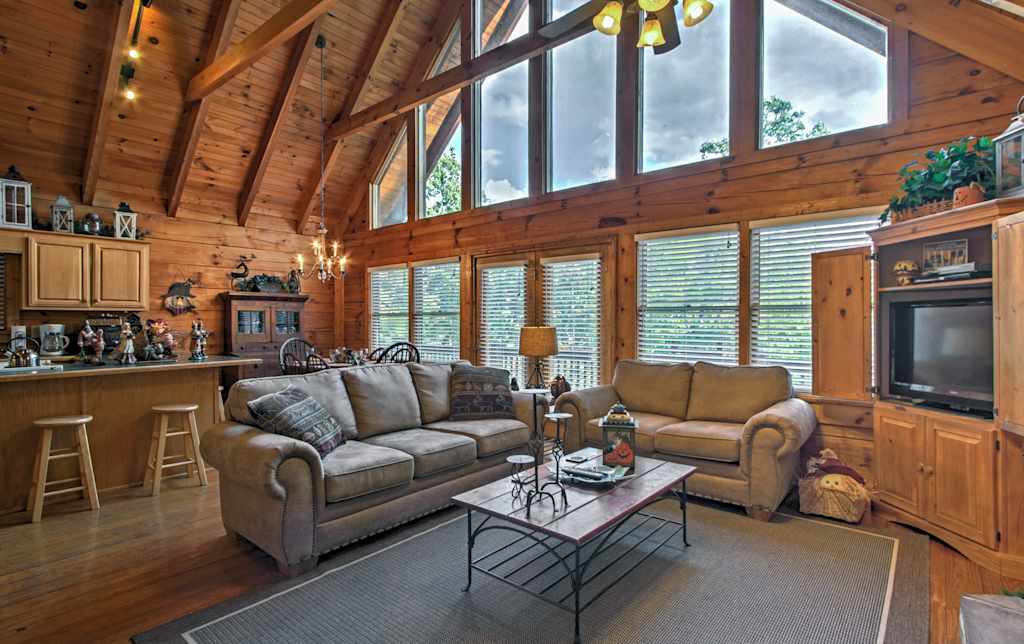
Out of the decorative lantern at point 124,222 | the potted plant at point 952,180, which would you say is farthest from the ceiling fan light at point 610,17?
the decorative lantern at point 124,222

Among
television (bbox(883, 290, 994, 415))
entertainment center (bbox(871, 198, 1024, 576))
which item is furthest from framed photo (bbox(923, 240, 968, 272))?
television (bbox(883, 290, 994, 415))

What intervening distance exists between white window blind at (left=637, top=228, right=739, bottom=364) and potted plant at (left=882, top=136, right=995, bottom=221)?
4.52 ft

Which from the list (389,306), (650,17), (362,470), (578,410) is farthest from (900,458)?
(389,306)

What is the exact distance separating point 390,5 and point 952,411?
6933mm

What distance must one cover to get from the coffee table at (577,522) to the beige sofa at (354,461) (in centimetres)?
57

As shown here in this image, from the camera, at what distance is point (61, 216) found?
5570 millimetres

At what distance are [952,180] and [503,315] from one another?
424 centimetres

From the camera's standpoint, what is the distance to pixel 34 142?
215 inches

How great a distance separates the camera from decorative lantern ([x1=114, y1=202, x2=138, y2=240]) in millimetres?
5945

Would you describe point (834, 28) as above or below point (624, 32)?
below

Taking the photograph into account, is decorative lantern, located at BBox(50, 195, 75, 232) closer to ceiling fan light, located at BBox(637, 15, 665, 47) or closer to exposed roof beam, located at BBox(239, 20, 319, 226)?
exposed roof beam, located at BBox(239, 20, 319, 226)

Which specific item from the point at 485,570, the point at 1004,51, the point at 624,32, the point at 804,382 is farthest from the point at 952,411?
the point at 624,32

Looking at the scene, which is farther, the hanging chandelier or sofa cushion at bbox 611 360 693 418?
the hanging chandelier

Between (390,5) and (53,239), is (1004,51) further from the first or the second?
(53,239)
